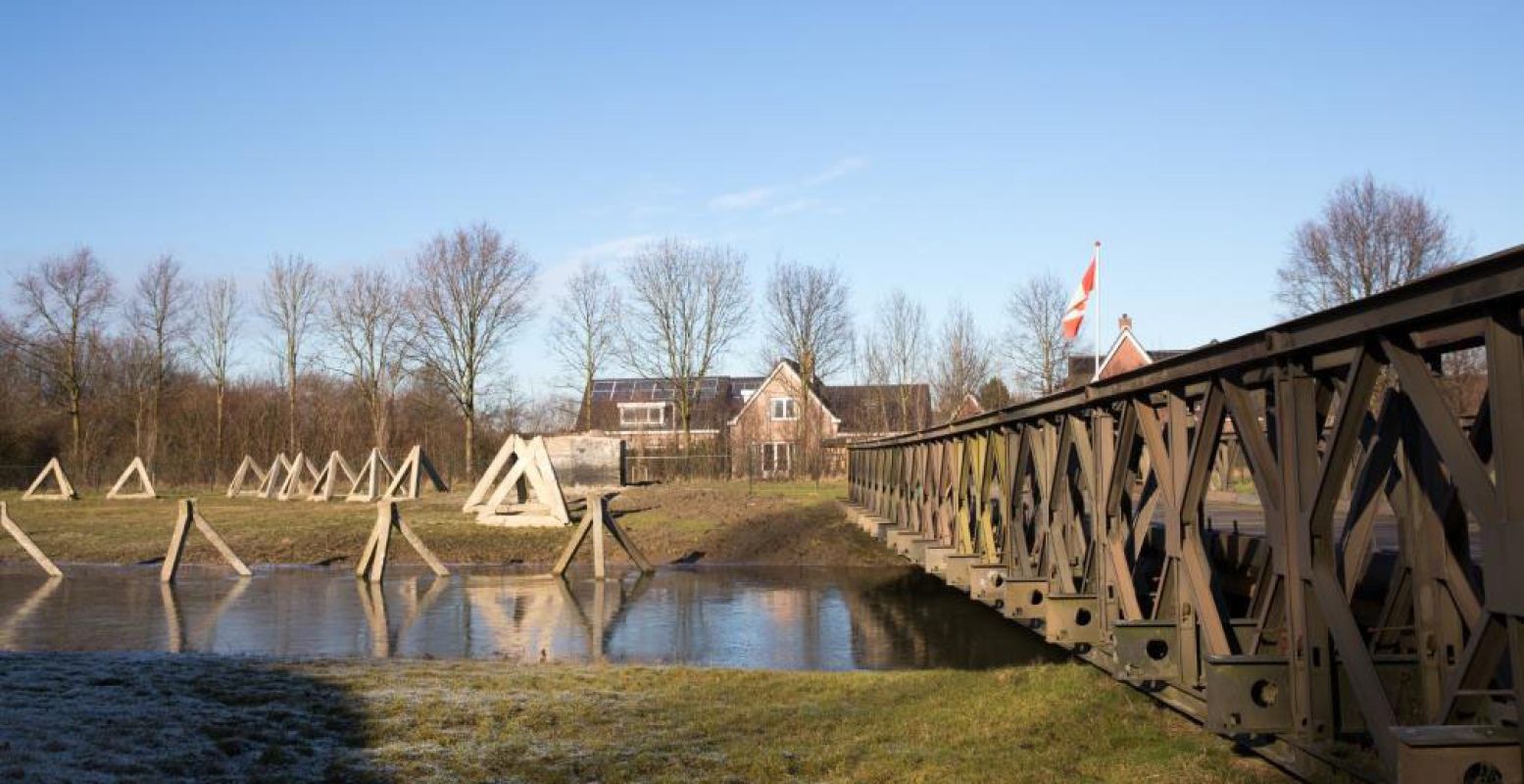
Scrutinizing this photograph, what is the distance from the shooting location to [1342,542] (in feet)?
22.6

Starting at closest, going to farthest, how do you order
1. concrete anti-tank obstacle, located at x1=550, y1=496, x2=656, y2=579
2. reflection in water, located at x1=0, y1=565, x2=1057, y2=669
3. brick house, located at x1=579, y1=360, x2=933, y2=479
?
reflection in water, located at x1=0, y1=565, x2=1057, y2=669, concrete anti-tank obstacle, located at x1=550, y1=496, x2=656, y2=579, brick house, located at x1=579, y1=360, x2=933, y2=479

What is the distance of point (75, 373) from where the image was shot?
58.1 metres

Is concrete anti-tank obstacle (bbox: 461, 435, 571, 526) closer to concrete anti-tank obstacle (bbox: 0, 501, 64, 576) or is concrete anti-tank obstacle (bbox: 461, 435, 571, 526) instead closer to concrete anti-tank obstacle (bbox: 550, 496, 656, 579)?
concrete anti-tank obstacle (bbox: 550, 496, 656, 579)

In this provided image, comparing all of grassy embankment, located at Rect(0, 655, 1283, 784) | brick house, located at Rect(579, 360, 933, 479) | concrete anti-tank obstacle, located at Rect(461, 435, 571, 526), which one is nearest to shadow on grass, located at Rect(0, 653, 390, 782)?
grassy embankment, located at Rect(0, 655, 1283, 784)

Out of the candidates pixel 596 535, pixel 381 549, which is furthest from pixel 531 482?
pixel 596 535

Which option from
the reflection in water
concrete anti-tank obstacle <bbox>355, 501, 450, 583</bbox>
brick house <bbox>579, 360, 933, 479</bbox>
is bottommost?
the reflection in water

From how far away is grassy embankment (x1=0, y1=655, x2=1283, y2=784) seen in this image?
7348 millimetres

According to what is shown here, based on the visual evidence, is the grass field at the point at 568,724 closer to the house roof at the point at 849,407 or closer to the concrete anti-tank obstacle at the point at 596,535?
the concrete anti-tank obstacle at the point at 596,535

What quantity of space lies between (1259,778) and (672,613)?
13500mm

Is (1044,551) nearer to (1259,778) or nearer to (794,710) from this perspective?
(794,710)

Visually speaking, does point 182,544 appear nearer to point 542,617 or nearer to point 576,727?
point 542,617

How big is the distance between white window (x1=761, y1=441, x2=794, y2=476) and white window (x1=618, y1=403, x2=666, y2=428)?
18010 millimetres

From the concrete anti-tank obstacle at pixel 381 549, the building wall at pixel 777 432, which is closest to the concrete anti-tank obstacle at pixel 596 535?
the concrete anti-tank obstacle at pixel 381 549

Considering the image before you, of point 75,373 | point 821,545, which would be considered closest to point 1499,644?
point 821,545
